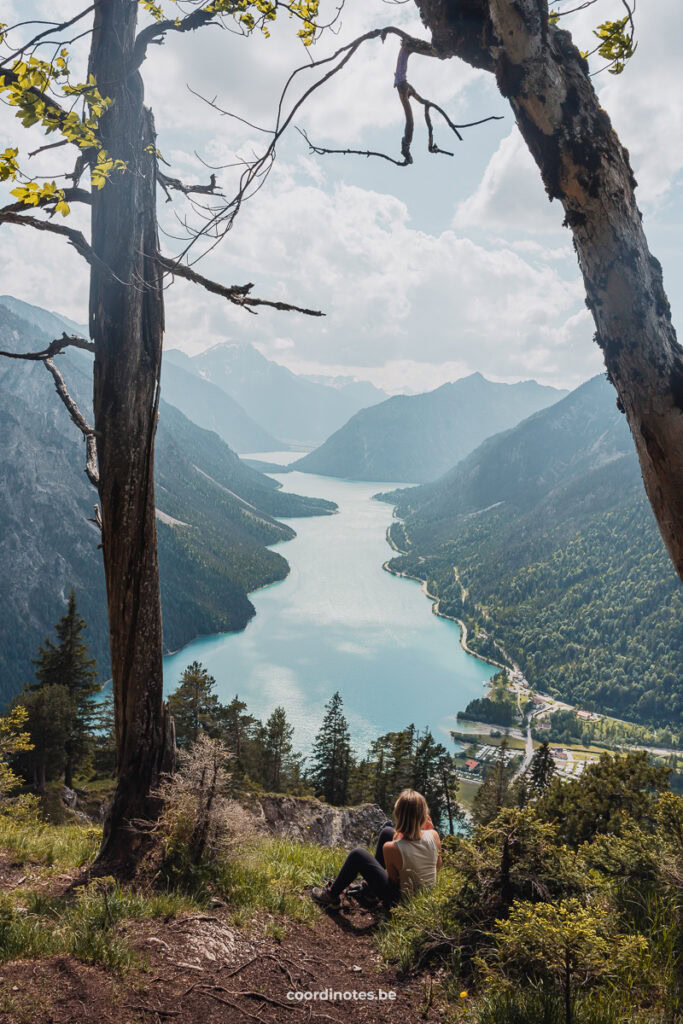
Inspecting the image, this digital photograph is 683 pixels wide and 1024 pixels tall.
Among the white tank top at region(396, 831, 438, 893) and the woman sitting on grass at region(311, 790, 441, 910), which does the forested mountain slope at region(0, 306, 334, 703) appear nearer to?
the woman sitting on grass at region(311, 790, 441, 910)

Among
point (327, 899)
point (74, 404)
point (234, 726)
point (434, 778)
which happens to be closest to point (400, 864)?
point (327, 899)

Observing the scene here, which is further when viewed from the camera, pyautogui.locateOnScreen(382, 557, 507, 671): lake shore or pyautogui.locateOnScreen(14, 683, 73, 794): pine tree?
pyautogui.locateOnScreen(382, 557, 507, 671): lake shore

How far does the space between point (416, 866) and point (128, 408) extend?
4.17 metres

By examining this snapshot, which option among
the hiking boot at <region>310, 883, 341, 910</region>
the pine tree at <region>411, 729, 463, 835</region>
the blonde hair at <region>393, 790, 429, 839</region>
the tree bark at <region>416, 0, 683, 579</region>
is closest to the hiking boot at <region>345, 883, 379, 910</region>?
the hiking boot at <region>310, 883, 341, 910</region>

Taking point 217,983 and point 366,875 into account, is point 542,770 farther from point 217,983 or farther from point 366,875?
point 217,983

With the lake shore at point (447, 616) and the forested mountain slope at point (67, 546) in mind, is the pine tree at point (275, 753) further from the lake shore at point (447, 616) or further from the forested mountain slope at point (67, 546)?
the lake shore at point (447, 616)

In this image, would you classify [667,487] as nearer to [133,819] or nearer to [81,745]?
[133,819]

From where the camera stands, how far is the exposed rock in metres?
11.3

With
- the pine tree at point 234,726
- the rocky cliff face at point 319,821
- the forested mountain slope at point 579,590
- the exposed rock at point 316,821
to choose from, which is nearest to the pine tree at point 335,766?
the pine tree at point 234,726

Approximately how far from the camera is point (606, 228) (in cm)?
183

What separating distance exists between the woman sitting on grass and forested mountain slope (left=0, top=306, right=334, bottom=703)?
93.5 metres

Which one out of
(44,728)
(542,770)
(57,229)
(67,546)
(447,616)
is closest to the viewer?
(57,229)

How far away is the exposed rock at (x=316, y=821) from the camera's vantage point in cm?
1132

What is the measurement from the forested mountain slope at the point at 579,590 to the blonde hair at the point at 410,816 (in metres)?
103
